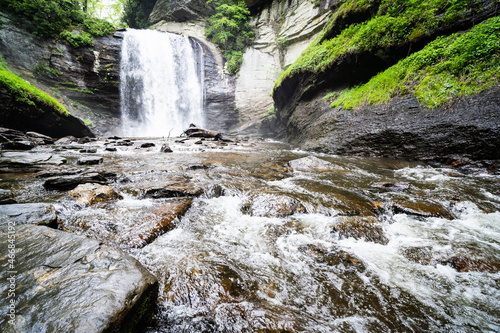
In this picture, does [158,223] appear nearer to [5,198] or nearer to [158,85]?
[5,198]

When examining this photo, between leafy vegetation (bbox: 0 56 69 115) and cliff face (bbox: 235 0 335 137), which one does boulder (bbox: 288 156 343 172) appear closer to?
leafy vegetation (bbox: 0 56 69 115)

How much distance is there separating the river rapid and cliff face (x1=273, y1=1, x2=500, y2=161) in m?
1.58

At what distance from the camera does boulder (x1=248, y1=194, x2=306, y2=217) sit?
302cm

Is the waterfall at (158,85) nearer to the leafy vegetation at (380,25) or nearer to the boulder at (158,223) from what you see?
the leafy vegetation at (380,25)

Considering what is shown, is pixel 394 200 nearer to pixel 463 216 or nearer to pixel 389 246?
pixel 463 216

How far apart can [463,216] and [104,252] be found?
471cm

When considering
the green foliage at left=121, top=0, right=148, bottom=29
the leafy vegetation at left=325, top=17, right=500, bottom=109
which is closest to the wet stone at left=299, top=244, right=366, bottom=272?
the leafy vegetation at left=325, top=17, right=500, bottom=109

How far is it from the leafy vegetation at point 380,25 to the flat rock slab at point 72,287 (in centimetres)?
1032

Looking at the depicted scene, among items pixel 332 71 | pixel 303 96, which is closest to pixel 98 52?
pixel 303 96

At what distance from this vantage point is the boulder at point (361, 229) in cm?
241

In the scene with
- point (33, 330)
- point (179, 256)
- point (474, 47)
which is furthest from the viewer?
point (474, 47)

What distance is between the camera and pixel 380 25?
7820mm

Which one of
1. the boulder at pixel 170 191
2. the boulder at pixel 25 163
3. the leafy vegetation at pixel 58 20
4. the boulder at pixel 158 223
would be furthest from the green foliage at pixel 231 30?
the boulder at pixel 158 223

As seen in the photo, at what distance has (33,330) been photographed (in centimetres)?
86
